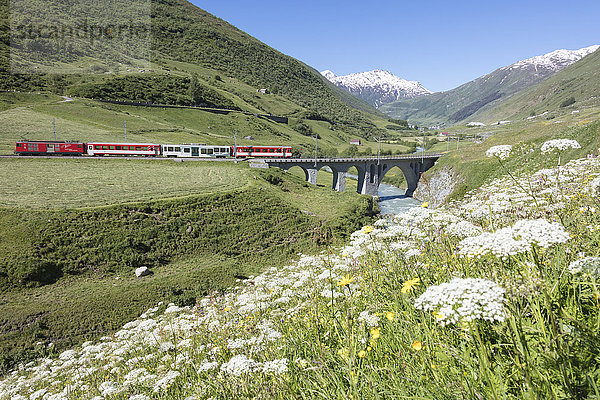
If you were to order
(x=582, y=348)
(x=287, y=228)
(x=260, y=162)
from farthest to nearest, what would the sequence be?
(x=260, y=162) < (x=287, y=228) < (x=582, y=348)

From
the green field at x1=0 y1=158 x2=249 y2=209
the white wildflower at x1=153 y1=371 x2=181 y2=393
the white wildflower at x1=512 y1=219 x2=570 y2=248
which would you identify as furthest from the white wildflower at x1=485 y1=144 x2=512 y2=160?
the green field at x1=0 y1=158 x2=249 y2=209

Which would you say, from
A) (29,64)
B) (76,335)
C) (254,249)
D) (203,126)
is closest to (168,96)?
(203,126)

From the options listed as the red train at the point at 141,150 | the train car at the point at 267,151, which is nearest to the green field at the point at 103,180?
the red train at the point at 141,150

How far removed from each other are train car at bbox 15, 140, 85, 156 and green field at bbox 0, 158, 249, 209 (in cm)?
483

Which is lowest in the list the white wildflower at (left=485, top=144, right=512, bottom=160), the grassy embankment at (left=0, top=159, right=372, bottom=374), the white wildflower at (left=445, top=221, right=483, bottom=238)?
the grassy embankment at (left=0, top=159, right=372, bottom=374)

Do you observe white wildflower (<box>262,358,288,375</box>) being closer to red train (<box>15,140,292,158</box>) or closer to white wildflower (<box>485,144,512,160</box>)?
white wildflower (<box>485,144,512,160</box>)

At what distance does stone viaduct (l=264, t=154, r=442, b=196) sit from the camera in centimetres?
6856

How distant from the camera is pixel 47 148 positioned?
56.0m

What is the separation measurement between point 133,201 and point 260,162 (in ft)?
100

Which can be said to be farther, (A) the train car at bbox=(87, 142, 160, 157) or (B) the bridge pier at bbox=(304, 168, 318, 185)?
(B) the bridge pier at bbox=(304, 168, 318, 185)

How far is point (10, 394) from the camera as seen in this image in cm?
862

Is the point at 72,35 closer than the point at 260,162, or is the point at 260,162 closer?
the point at 260,162

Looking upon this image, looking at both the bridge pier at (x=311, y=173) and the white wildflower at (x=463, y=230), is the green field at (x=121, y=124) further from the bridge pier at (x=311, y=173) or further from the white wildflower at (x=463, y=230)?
the white wildflower at (x=463, y=230)

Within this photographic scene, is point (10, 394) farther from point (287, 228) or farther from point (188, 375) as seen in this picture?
point (287, 228)
